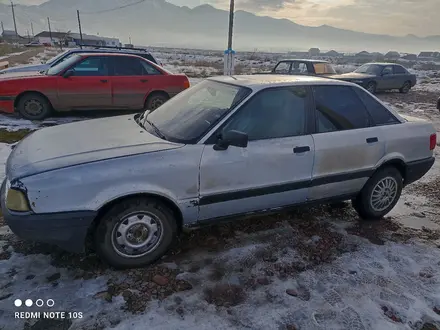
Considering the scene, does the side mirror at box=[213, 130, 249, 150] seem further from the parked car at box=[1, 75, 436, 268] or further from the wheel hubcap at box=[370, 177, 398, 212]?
the wheel hubcap at box=[370, 177, 398, 212]

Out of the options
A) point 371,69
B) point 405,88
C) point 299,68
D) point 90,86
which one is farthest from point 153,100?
point 405,88

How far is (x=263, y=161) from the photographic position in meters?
3.01

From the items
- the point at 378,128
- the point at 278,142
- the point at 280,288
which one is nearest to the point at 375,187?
the point at 378,128

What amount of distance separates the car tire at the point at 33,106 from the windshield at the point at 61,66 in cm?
64

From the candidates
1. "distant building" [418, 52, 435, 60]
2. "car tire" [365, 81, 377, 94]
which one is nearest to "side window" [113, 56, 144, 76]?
"car tire" [365, 81, 377, 94]

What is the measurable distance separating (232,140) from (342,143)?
136cm

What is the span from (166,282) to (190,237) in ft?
2.42

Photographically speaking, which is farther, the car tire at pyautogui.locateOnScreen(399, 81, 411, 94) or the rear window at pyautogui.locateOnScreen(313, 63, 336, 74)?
the car tire at pyautogui.locateOnScreen(399, 81, 411, 94)

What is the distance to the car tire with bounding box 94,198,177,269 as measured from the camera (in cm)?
262

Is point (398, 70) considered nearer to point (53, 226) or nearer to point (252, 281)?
point (252, 281)

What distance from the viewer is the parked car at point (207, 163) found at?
2.47 meters

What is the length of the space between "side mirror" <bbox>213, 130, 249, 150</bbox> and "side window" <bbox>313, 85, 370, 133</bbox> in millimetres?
996

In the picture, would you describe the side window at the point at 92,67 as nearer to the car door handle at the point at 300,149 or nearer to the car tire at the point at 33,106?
the car tire at the point at 33,106

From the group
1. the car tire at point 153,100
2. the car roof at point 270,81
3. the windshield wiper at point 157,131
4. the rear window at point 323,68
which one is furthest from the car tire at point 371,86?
the windshield wiper at point 157,131
